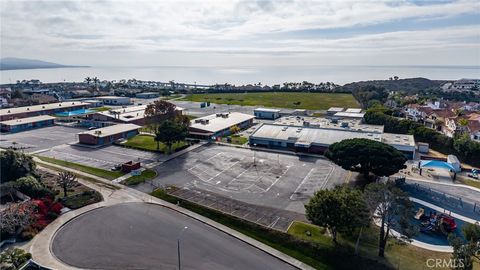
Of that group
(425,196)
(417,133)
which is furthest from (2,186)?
(417,133)

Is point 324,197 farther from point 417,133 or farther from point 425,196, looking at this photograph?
point 417,133

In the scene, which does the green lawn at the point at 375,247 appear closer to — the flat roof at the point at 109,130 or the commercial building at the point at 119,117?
the flat roof at the point at 109,130

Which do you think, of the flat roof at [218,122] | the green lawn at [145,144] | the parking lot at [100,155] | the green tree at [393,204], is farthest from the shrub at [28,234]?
the flat roof at [218,122]

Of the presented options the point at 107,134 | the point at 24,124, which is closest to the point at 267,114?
the point at 107,134

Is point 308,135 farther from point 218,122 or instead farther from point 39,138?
point 39,138

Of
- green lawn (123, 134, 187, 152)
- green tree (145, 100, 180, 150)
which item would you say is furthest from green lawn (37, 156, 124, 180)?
green tree (145, 100, 180, 150)

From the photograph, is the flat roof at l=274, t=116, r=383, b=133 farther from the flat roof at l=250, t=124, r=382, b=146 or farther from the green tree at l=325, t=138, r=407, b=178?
the green tree at l=325, t=138, r=407, b=178

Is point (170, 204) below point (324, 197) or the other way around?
below
